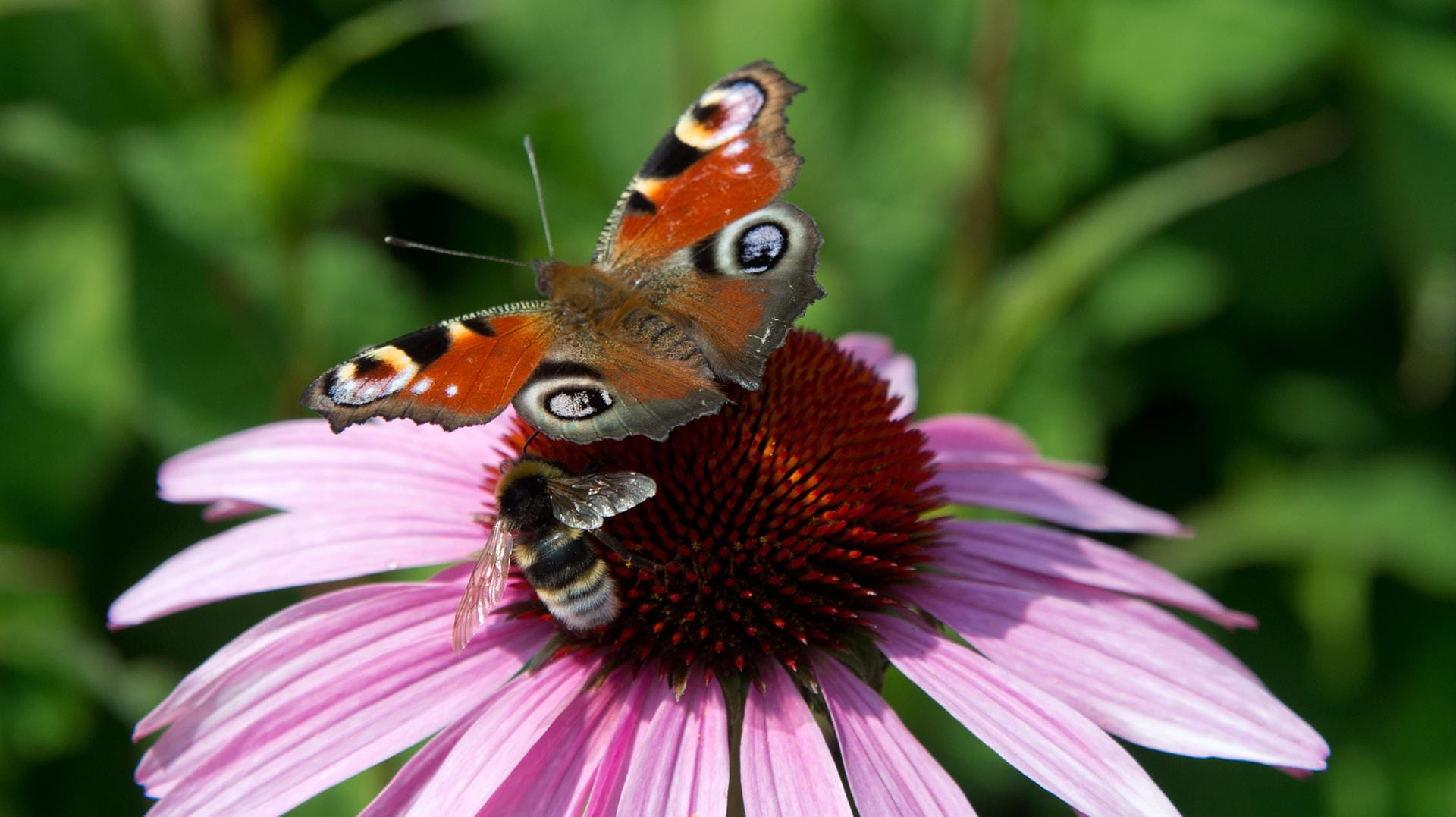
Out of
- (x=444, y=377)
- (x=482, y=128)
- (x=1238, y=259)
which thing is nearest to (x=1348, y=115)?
(x=1238, y=259)

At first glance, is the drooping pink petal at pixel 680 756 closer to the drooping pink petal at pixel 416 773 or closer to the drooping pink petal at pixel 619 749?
the drooping pink petal at pixel 619 749

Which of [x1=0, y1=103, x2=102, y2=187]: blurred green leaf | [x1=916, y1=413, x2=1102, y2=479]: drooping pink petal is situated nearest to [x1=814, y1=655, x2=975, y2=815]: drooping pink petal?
[x1=916, y1=413, x2=1102, y2=479]: drooping pink petal

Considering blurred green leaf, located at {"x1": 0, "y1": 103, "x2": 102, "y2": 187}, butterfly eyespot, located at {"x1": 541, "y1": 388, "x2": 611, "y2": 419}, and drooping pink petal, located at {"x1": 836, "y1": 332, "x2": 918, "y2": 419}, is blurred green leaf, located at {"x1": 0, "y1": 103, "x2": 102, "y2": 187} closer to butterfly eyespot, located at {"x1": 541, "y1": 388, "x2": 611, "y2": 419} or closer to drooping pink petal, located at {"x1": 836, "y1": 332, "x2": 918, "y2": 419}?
drooping pink petal, located at {"x1": 836, "y1": 332, "x2": 918, "y2": 419}

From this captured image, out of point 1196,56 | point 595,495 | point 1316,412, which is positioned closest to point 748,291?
point 595,495

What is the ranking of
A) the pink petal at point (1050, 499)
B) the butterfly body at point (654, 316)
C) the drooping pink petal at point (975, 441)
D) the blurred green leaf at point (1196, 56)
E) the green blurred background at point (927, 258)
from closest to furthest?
the butterfly body at point (654, 316)
the pink petal at point (1050, 499)
the drooping pink petal at point (975, 441)
the green blurred background at point (927, 258)
the blurred green leaf at point (1196, 56)

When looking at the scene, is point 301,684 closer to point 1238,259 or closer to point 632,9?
point 632,9

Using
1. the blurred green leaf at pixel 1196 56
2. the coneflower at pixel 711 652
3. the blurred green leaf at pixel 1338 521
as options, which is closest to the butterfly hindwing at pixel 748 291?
the coneflower at pixel 711 652
